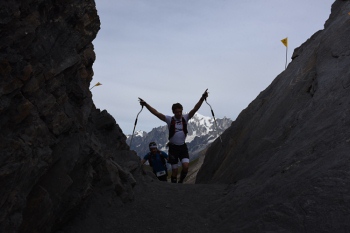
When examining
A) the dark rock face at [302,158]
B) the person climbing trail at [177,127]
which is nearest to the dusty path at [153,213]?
the dark rock face at [302,158]

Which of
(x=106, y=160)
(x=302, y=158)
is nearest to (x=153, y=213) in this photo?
(x=106, y=160)

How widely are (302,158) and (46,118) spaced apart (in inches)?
302

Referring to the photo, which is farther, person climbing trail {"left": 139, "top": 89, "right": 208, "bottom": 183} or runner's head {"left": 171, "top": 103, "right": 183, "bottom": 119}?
person climbing trail {"left": 139, "top": 89, "right": 208, "bottom": 183}

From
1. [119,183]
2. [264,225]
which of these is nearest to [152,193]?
[119,183]

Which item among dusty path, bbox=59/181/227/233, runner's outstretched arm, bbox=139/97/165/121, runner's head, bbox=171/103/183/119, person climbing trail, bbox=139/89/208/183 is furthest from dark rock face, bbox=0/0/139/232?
runner's head, bbox=171/103/183/119

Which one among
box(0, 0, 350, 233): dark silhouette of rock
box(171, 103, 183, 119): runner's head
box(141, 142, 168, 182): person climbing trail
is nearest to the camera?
box(0, 0, 350, 233): dark silhouette of rock

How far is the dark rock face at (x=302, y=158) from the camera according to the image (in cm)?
824

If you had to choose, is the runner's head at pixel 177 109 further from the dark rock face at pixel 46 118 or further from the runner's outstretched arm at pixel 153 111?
the dark rock face at pixel 46 118

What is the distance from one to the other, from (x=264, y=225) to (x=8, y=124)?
6.77 meters

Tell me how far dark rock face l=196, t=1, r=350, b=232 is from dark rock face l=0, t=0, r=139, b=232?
15.3 feet

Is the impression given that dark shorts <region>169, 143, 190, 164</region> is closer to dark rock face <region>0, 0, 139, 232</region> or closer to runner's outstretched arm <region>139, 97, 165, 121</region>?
runner's outstretched arm <region>139, 97, 165, 121</region>

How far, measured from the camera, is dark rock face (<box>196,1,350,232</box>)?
824 centimetres

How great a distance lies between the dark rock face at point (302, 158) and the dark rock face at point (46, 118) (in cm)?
468

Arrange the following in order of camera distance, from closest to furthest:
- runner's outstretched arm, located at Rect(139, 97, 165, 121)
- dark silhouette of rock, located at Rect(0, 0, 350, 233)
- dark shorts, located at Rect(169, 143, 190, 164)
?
1. dark silhouette of rock, located at Rect(0, 0, 350, 233)
2. runner's outstretched arm, located at Rect(139, 97, 165, 121)
3. dark shorts, located at Rect(169, 143, 190, 164)
